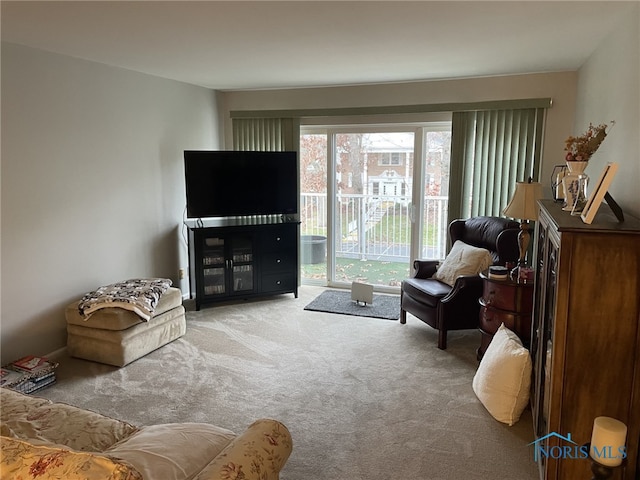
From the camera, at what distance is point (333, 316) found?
4.75 m

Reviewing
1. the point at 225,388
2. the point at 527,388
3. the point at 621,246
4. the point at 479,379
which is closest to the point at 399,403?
the point at 479,379

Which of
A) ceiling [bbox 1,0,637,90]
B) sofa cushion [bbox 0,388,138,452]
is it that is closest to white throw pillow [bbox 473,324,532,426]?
ceiling [bbox 1,0,637,90]

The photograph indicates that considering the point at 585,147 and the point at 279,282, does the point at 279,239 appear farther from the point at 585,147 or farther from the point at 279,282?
the point at 585,147

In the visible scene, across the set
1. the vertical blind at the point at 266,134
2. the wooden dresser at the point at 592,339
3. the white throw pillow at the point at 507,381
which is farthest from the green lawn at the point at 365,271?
the wooden dresser at the point at 592,339

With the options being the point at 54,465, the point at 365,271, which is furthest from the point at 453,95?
the point at 54,465

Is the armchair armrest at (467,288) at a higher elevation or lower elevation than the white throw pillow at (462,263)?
lower

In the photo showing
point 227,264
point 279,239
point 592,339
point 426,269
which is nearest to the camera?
point 592,339

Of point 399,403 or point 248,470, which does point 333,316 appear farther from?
point 248,470

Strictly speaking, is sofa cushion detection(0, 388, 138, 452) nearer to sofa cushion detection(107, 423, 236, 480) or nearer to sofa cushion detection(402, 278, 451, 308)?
sofa cushion detection(107, 423, 236, 480)

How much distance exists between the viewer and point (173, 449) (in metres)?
1.60

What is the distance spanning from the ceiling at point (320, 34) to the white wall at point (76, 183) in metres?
0.27

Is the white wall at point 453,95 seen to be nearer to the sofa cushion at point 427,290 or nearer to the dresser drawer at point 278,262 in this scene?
the sofa cushion at point 427,290

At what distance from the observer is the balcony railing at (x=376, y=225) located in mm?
5299

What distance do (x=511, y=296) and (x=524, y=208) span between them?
0.69m
